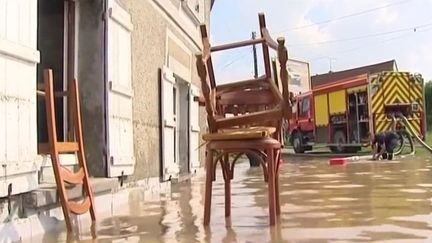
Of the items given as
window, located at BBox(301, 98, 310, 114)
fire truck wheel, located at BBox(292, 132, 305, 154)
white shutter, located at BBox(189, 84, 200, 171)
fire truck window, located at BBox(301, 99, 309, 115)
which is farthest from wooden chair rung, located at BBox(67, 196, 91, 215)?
fire truck wheel, located at BBox(292, 132, 305, 154)

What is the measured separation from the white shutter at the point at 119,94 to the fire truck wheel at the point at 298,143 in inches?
760

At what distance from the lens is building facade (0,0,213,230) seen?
3.98 meters

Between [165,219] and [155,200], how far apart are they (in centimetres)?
188

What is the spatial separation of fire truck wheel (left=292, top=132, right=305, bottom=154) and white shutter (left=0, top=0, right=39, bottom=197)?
21.7 m

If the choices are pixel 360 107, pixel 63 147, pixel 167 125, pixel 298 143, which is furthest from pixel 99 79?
pixel 298 143

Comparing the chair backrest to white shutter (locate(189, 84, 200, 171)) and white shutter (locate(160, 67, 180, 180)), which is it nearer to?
white shutter (locate(160, 67, 180, 180))

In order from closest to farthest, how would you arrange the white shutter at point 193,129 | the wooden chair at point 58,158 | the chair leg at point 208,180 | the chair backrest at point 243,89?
the wooden chair at point 58,158
the chair leg at point 208,180
the chair backrest at point 243,89
the white shutter at point 193,129

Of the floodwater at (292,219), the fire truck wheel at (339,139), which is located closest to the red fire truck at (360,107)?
the fire truck wheel at (339,139)

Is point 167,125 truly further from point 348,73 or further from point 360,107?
point 348,73

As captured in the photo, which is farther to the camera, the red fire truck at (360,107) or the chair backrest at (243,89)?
the red fire truck at (360,107)

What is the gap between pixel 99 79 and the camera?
5.84 metres

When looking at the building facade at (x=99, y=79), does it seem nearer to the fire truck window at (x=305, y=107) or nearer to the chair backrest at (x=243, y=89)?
the chair backrest at (x=243, y=89)

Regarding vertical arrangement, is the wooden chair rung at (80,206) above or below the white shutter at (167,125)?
below

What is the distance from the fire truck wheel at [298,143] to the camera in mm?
25359
